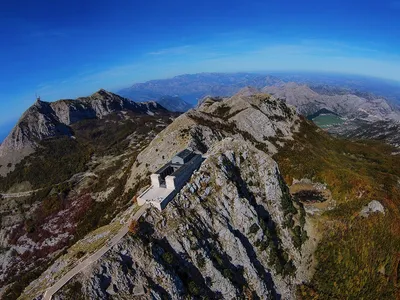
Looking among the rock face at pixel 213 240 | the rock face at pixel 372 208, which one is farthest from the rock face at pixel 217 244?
the rock face at pixel 372 208

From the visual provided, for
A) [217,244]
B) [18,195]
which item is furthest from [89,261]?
[18,195]

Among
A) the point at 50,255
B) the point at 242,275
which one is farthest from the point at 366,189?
the point at 50,255

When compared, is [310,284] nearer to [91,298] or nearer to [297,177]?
[297,177]

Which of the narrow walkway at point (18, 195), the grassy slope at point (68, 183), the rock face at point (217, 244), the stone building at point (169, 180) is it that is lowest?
the narrow walkway at point (18, 195)

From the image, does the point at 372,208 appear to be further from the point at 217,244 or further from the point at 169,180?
the point at 169,180

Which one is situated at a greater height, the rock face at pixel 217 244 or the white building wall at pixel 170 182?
the white building wall at pixel 170 182

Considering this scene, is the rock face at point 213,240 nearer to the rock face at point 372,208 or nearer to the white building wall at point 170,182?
the white building wall at point 170,182

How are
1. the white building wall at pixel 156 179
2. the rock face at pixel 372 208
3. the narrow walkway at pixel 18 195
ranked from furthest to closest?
the narrow walkway at pixel 18 195 → the rock face at pixel 372 208 → the white building wall at pixel 156 179
